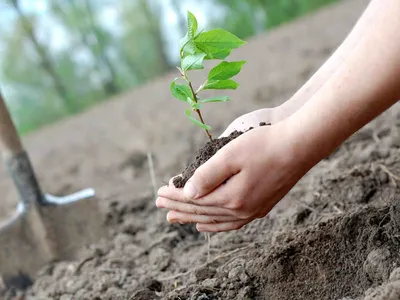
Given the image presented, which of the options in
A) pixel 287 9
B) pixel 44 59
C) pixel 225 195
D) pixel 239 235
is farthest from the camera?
pixel 287 9

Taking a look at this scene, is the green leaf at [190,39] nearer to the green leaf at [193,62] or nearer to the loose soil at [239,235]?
the green leaf at [193,62]

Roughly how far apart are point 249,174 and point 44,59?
5.28 m

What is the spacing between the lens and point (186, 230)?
71.3 inches

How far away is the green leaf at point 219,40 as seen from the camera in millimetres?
1138

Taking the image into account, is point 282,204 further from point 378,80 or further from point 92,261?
point 378,80

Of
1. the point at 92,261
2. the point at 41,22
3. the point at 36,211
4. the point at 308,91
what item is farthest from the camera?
the point at 41,22

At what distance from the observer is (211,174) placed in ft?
3.43

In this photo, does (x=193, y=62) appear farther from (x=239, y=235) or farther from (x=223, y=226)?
(x=239, y=235)

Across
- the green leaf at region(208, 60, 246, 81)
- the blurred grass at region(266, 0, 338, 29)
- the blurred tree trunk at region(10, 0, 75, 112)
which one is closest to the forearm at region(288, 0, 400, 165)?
the green leaf at region(208, 60, 246, 81)

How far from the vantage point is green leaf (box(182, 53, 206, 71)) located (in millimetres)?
1161

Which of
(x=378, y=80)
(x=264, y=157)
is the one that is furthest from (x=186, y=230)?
(x=378, y=80)

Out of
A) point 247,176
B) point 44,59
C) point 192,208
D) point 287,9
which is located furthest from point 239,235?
point 287,9

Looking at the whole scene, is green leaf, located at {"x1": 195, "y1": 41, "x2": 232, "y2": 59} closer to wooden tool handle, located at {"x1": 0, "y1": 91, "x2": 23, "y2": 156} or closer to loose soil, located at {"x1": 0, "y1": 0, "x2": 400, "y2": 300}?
loose soil, located at {"x1": 0, "y1": 0, "x2": 400, "y2": 300}

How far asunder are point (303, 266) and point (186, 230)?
26.8 inches
